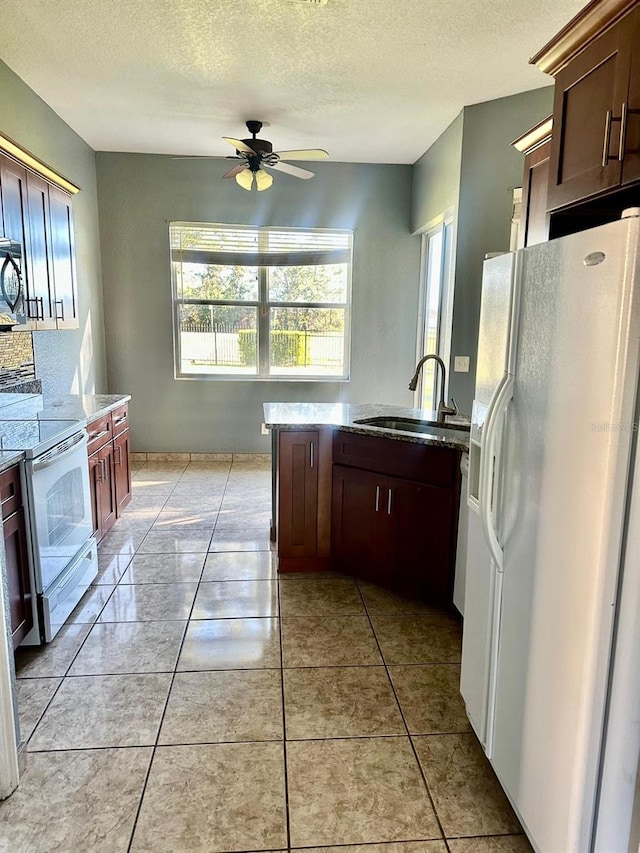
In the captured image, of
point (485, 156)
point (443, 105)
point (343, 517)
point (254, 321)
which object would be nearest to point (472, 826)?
point (343, 517)

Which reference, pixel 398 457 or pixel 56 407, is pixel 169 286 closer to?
pixel 56 407

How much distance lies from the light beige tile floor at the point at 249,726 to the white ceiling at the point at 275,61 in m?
3.10

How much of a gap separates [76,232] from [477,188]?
3.39m

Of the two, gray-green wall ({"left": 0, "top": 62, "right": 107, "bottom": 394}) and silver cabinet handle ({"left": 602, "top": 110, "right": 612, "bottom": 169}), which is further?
gray-green wall ({"left": 0, "top": 62, "right": 107, "bottom": 394})

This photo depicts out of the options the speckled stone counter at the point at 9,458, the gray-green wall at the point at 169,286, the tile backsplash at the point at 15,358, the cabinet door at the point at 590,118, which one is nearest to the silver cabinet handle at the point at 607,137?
the cabinet door at the point at 590,118

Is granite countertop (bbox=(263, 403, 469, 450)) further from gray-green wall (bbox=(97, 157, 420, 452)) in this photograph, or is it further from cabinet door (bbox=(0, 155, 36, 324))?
gray-green wall (bbox=(97, 157, 420, 452))

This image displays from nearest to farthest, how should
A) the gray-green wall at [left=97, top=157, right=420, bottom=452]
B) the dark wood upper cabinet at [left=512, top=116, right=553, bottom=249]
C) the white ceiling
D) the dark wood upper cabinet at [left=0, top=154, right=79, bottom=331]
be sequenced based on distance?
the dark wood upper cabinet at [left=512, top=116, right=553, bottom=249] < the white ceiling < the dark wood upper cabinet at [left=0, top=154, right=79, bottom=331] < the gray-green wall at [left=97, top=157, right=420, bottom=452]

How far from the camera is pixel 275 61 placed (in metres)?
3.38

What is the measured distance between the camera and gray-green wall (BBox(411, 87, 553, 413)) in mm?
3895

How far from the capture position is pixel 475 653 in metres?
1.77

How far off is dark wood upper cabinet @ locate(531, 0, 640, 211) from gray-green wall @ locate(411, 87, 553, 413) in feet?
7.28

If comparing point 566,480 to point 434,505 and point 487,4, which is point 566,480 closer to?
point 434,505

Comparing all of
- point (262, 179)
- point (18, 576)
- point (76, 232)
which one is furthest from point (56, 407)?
point (262, 179)

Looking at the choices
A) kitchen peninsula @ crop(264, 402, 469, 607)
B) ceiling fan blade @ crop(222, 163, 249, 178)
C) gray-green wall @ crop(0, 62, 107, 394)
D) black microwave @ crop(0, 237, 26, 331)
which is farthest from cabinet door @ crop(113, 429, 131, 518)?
ceiling fan blade @ crop(222, 163, 249, 178)
